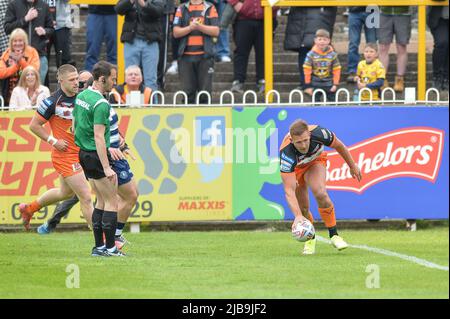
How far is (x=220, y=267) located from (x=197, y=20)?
22.6ft

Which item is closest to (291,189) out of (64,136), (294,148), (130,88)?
(294,148)

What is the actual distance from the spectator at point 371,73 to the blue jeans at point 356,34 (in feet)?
3.57

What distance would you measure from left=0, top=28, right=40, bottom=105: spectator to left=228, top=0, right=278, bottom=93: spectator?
10.9ft

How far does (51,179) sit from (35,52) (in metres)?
2.13

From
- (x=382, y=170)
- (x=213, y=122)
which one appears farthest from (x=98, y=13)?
(x=382, y=170)

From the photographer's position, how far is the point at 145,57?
64.7 ft

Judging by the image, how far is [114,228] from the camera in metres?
14.1

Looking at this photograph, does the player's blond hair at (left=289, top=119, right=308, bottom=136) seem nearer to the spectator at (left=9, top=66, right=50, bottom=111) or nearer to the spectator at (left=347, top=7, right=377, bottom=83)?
the spectator at (left=9, top=66, right=50, bottom=111)

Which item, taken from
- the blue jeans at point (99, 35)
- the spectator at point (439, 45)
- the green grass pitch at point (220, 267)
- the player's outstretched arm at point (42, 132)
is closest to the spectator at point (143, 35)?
the blue jeans at point (99, 35)

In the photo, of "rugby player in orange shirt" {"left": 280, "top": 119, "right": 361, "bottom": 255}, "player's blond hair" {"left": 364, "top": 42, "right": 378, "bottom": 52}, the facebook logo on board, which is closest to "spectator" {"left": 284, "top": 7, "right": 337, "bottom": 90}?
"player's blond hair" {"left": 364, "top": 42, "right": 378, "bottom": 52}

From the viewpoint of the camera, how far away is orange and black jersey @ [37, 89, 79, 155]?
1559 centimetres

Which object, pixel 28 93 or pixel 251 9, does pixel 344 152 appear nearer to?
pixel 28 93

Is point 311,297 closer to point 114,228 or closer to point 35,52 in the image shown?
point 114,228
